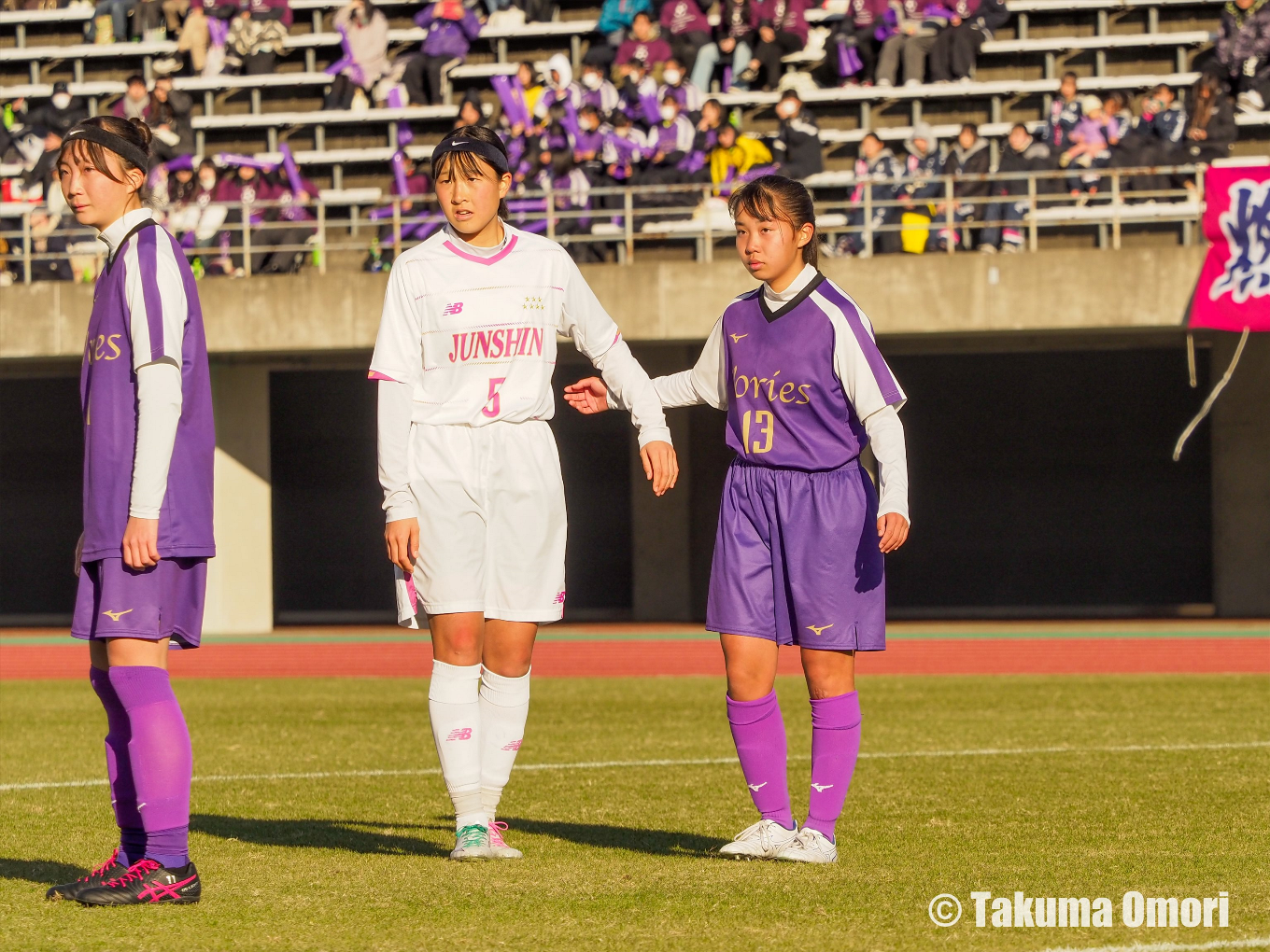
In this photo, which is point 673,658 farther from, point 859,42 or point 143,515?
point 143,515

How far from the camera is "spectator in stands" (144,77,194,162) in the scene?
2148 centimetres

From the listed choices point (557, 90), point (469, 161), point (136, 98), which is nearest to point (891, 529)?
point (469, 161)

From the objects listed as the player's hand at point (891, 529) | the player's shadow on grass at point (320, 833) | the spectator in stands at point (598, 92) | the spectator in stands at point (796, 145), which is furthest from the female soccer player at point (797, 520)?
the spectator in stands at point (598, 92)

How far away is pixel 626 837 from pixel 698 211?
14053mm

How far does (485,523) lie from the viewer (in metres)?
5.21

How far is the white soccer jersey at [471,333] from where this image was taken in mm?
5227

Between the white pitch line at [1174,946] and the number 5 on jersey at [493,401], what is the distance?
230 centimetres

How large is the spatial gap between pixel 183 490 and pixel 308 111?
19.7m

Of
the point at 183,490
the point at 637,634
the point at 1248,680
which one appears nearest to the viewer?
the point at 183,490

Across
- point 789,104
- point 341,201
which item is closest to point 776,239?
point 789,104

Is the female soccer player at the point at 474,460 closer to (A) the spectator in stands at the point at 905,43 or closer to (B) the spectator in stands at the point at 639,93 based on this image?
(B) the spectator in stands at the point at 639,93

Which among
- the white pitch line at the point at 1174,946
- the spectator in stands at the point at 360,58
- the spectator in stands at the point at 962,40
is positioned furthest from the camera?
the spectator in stands at the point at 360,58

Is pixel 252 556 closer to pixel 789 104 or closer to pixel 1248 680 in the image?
pixel 789 104

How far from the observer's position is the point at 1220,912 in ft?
14.0
